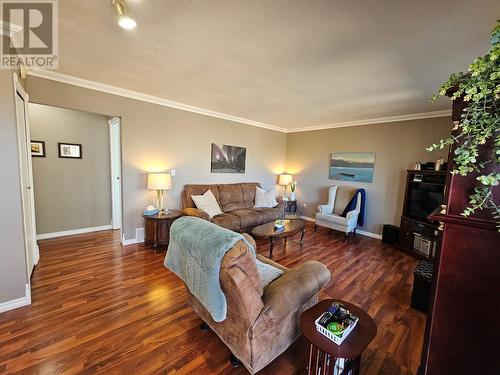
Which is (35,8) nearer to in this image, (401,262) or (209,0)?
(209,0)

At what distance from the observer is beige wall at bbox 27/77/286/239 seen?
9.89 feet

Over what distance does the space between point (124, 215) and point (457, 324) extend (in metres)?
4.01

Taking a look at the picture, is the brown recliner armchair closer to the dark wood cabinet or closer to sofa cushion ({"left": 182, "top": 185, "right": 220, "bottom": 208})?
the dark wood cabinet

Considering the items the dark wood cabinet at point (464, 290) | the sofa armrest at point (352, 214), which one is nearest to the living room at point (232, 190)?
the dark wood cabinet at point (464, 290)

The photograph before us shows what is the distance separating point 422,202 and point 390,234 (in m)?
0.84

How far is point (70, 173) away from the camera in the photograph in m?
4.02

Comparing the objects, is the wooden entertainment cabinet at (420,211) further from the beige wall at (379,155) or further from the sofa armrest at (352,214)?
the sofa armrest at (352,214)

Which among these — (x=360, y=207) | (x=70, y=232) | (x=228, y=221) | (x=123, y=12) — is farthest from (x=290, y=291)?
(x=70, y=232)

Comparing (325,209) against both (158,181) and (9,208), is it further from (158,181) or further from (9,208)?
(9,208)

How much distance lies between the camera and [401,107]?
12.1 ft

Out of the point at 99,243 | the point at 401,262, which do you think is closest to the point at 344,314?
the point at 401,262

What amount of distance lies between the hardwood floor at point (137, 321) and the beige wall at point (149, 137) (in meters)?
1.08

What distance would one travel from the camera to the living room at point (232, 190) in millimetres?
1442

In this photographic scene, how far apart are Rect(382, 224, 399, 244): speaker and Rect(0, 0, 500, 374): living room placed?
0.09ft
